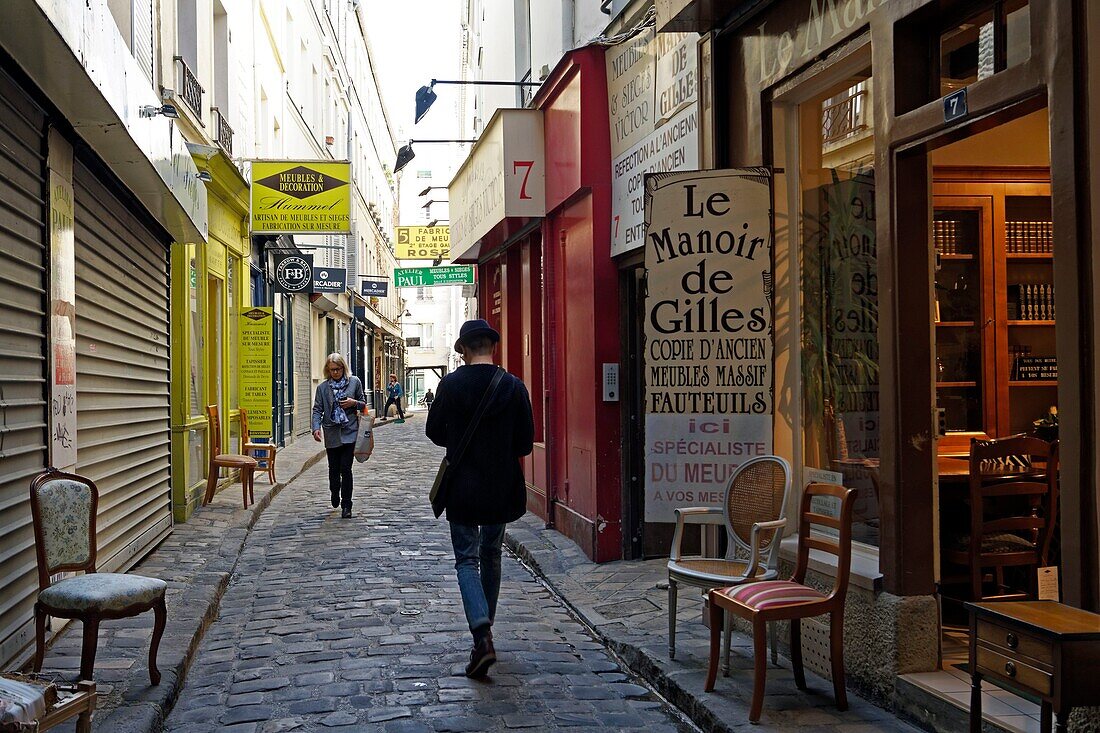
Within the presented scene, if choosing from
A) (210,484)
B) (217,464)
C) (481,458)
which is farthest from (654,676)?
(210,484)

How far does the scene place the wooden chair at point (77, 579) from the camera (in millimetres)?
A: 4988

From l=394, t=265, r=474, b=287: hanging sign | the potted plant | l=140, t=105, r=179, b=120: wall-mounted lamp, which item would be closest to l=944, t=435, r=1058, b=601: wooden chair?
the potted plant

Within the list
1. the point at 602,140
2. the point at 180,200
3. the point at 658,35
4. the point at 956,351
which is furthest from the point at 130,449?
the point at 956,351

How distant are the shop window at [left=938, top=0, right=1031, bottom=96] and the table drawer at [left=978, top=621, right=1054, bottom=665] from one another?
87.6 inches

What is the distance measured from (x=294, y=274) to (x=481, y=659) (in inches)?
669

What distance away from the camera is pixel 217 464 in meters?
13.1

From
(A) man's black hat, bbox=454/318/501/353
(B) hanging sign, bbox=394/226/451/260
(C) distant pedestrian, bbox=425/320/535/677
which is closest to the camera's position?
(C) distant pedestrian, bbox=425/320/535/677

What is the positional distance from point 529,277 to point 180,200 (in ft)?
16.0

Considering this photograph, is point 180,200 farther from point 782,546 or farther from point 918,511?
point 918,511

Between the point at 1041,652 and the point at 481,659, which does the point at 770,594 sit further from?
the point at 1041,652

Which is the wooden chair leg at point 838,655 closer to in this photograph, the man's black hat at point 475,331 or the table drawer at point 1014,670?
the table drawer at point 1014,670

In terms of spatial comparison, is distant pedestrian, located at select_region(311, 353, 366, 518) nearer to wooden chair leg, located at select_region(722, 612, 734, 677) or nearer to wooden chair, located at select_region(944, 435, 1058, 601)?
wooden chair leg, located at select_region(722, 612, 734, 677)

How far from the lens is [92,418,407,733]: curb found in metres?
4.86

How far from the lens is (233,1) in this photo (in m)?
17.2
